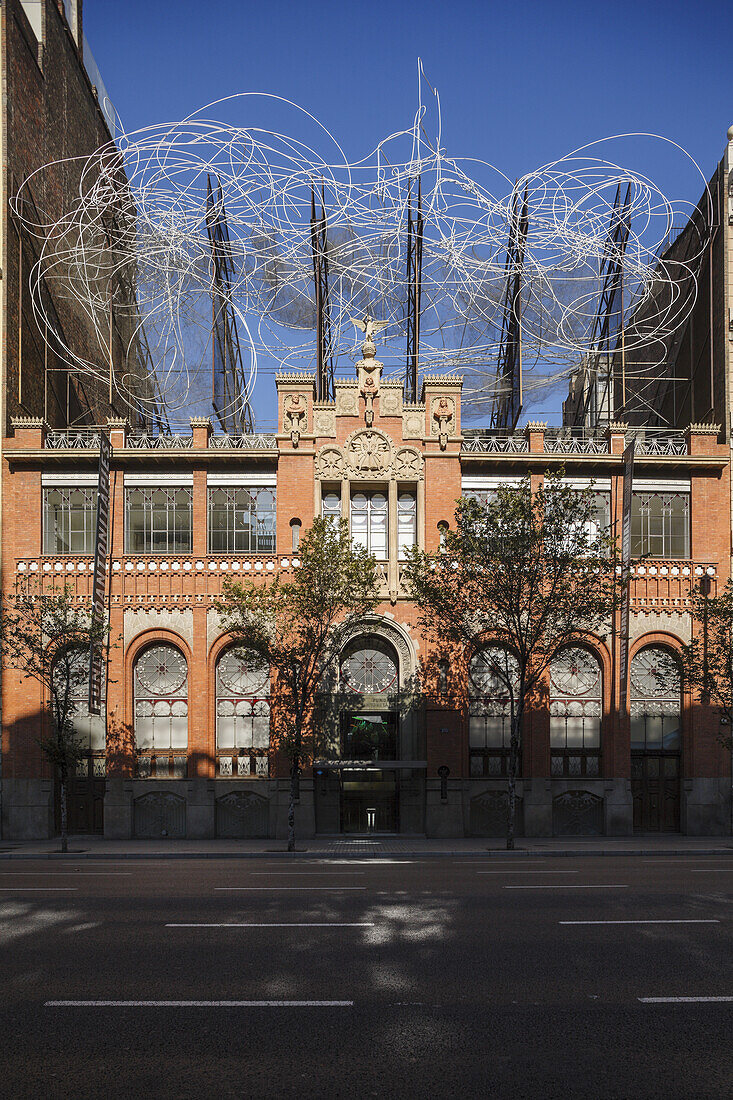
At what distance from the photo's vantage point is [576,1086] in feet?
25.9

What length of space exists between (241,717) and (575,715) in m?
12.0

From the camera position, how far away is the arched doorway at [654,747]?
117 feet

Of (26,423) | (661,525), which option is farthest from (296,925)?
(26,423)

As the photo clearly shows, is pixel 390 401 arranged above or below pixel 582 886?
above

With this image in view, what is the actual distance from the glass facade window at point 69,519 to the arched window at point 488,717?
48.1 feet

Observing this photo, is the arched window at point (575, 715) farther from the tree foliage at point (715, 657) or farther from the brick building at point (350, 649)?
the tree foliage at point (715, 657)

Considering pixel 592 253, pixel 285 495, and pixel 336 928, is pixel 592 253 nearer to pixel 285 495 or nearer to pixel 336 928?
pixel 285 495

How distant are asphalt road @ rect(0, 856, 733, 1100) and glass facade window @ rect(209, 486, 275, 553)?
60.3 ft

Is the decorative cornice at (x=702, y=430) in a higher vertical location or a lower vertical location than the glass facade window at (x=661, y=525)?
higher

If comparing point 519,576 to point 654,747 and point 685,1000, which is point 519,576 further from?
point 685,1000

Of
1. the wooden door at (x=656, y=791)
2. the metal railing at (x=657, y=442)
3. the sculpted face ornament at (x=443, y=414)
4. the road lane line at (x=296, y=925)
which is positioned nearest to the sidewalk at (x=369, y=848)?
the wooden door at (x=656, y=791)

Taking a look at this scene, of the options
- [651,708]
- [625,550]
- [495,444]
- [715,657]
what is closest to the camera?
[715,657]

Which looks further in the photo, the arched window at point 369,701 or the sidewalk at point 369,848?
the arched window at point 369,701

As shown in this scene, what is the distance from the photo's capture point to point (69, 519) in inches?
1404
